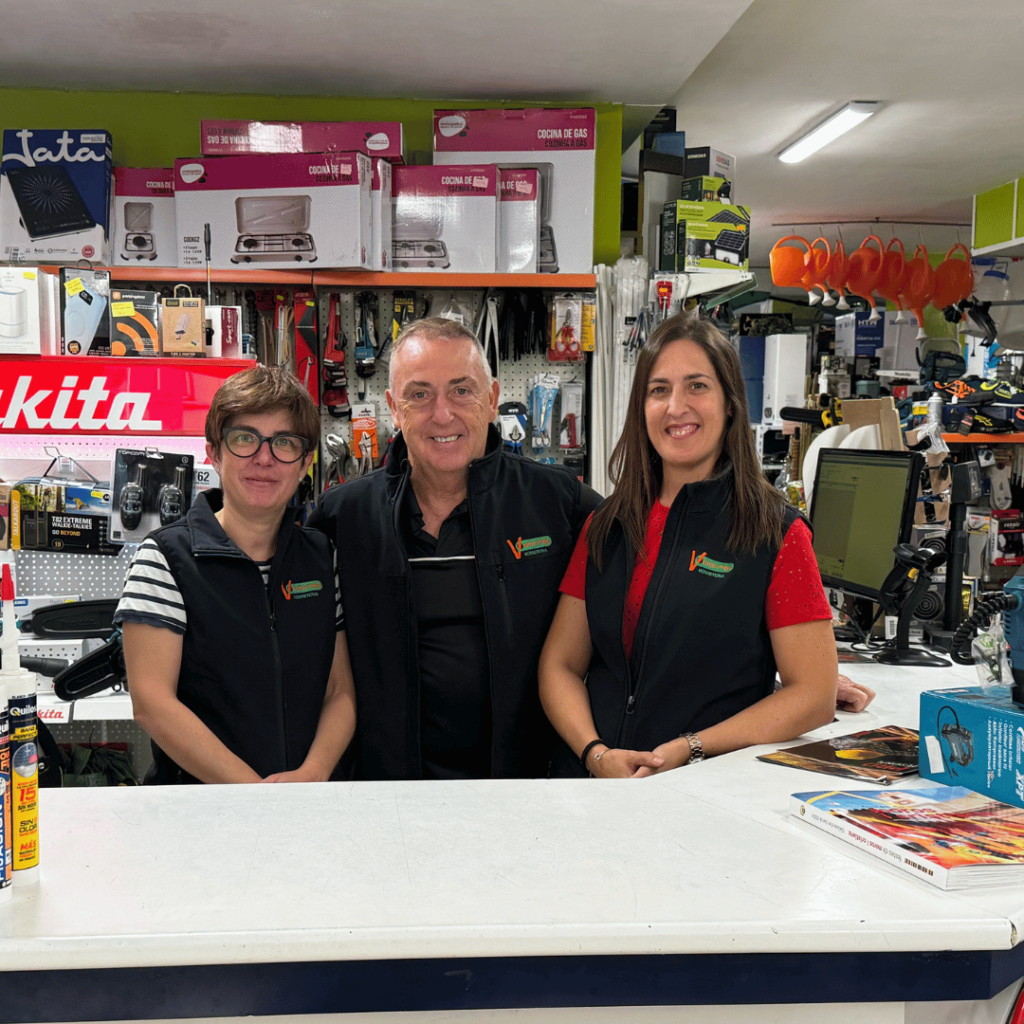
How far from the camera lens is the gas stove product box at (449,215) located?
13.7ft

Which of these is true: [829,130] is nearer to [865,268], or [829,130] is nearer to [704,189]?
[865,268]

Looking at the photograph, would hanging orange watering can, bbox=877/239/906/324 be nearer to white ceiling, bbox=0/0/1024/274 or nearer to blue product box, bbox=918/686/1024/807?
white ceiling, bbox=0/0/1024/274

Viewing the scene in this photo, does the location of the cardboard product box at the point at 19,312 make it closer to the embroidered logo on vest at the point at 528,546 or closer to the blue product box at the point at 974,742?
the embroidered logo on vest at the point at 528,546

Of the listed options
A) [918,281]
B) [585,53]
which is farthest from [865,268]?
[585,53]

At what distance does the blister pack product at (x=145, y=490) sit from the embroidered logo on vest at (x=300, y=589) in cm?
114

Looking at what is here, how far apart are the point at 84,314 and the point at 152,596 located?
1.73 meters

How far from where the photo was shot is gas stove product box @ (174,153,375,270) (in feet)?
13.4

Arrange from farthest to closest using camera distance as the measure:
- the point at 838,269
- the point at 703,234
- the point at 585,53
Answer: the point at 838,269
the point at 703,234
the point at 585,53

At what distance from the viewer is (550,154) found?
170 inches

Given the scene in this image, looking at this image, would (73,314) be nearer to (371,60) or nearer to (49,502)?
(49,502)

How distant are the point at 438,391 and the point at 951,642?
5.79 ft

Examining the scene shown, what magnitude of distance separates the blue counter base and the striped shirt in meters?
0.89

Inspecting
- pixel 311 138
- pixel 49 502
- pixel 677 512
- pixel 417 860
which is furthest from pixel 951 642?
pixel 311 138

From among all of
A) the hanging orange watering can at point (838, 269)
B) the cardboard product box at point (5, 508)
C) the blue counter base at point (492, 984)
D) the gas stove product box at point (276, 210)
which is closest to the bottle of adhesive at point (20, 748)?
the blue counter base at point (492, 984)
